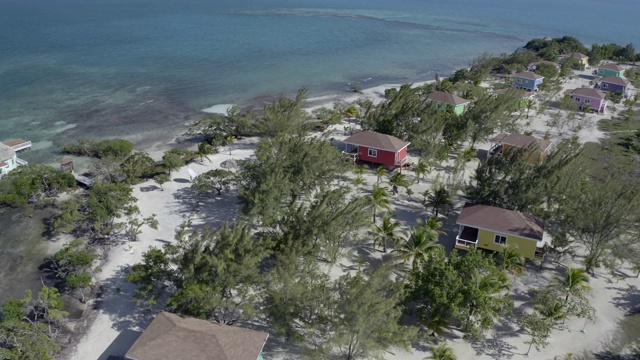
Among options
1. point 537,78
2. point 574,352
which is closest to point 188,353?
point 574,352

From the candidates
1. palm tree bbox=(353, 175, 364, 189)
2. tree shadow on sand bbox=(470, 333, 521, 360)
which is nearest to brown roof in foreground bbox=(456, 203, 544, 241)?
tree shadow on sand bbox=(470, 333, 521, 360)

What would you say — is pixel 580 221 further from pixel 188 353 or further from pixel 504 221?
pixel 188 353

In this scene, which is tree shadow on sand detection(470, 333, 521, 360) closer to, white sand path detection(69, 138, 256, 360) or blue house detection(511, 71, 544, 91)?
white sand path detection(69, 138, 256, 360)

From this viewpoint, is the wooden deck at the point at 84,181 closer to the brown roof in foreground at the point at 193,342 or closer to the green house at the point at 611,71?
the brown roof in foreground at the point at 193,342

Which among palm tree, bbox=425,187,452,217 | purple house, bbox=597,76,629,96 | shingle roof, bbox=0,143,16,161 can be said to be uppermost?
purple house, bbox=597,76,629,96

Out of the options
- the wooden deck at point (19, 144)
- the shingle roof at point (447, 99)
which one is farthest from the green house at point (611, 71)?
the wooden deck at point (19, 144)

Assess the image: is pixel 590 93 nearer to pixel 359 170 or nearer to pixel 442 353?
pixel 359 170
